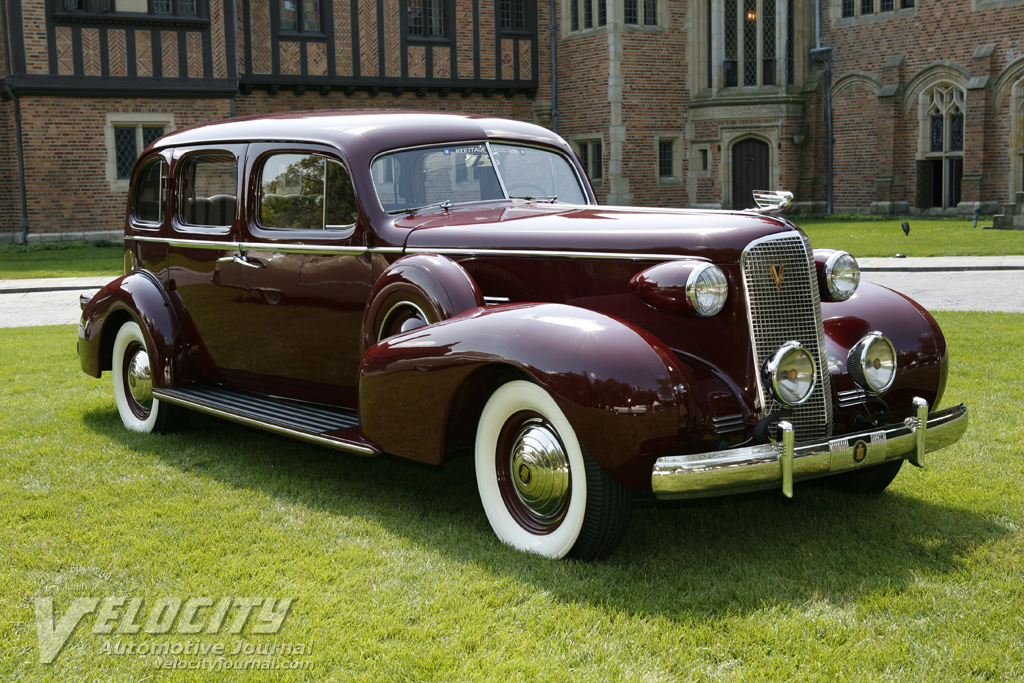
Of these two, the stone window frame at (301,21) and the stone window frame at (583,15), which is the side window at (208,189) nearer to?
the stone window frame at (301,21)

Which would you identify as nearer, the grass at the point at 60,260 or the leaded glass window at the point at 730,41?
the grass at the point at 60,260

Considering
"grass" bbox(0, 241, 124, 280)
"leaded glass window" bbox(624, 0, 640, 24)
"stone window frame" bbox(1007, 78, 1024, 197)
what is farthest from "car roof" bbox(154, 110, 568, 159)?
"leaded glass window" bbox(624, 0, 640, 24)

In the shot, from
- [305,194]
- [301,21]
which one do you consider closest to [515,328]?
[305,194]

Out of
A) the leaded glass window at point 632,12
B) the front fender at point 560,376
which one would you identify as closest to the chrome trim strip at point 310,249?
the front fender at point 560,376

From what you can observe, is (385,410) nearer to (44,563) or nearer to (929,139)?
(44,563)

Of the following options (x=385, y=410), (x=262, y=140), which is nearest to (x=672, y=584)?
(x=385, y=410)

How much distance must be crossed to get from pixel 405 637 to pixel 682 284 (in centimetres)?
175

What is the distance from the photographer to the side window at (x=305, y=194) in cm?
547

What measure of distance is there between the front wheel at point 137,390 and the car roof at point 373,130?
1402mm

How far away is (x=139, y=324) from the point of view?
20.9 feet

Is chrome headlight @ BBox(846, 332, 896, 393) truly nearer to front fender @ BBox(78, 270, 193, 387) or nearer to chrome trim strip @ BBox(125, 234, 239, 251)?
chrome trim strip @ BBox(125, 234, 239, 251)

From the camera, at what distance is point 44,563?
4.17 metres

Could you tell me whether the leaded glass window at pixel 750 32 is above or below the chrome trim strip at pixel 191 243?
above

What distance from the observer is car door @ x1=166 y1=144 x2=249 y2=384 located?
6.05 m
